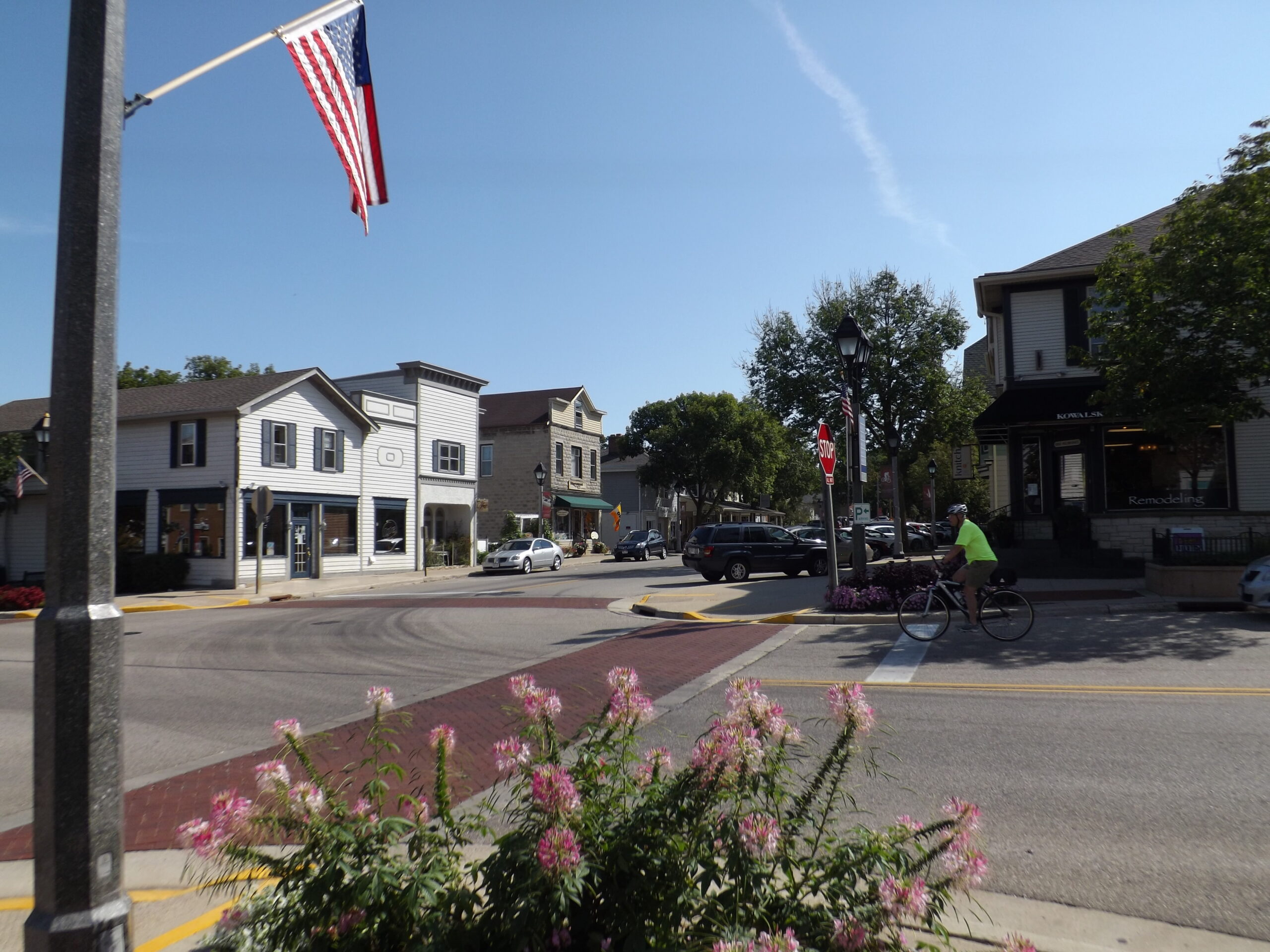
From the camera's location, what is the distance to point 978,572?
1231 cm

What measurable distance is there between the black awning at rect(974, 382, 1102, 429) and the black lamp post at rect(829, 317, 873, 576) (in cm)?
489

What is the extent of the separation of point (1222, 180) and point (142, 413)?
3120cm

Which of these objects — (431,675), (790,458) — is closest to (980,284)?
(431,675)

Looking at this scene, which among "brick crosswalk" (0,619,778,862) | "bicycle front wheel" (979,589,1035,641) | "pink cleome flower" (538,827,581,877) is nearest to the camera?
"pink cleome flower" (538,827,581,877)

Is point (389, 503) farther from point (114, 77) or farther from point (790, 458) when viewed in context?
point (790, 458)

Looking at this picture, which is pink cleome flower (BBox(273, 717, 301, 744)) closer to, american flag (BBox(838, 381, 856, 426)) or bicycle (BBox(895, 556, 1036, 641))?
bicycle (BBox(895, 556, 1036, 641))

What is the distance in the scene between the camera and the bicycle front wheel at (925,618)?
12.7 meters

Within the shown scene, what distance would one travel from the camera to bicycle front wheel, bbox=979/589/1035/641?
1247 cm

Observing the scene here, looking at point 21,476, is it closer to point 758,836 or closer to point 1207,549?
point 1207,549

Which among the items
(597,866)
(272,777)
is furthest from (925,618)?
(272,777)

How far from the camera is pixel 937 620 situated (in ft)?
41.8

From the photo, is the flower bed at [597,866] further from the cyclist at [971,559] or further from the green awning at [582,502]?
the green awning at [582,502]

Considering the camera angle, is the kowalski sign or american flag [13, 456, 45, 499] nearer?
american flag [13, 456, 45, 499]

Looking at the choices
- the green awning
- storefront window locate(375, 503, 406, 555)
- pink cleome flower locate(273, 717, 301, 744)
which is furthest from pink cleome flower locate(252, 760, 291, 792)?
the green awning
